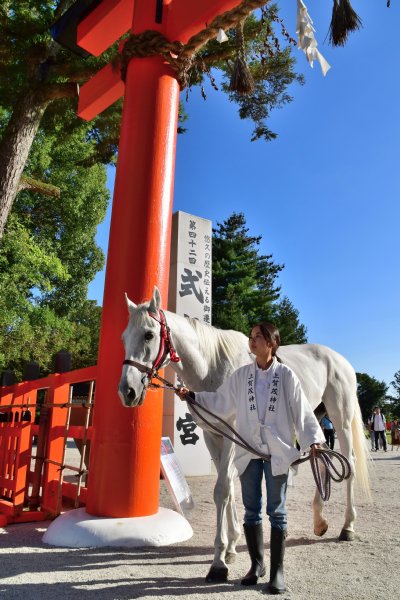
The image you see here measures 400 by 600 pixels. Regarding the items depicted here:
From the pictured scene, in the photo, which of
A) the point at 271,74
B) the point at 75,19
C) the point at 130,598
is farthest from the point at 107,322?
the point at 271,74

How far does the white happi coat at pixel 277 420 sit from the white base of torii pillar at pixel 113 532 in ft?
4.17

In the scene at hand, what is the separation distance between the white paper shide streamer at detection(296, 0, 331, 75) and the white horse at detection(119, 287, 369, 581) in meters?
2.77

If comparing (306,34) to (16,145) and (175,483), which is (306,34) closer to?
(175,483)

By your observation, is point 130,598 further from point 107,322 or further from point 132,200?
point 132,200

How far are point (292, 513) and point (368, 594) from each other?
9.38 feet

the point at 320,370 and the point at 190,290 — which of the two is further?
the point at 190,290

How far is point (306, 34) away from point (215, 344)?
3.10m

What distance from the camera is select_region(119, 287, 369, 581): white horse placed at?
3.10 m

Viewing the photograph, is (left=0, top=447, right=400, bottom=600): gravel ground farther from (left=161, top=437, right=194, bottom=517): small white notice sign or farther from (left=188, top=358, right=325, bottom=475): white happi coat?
(left=188, top=358, right=325, bottom=475): white happi coat

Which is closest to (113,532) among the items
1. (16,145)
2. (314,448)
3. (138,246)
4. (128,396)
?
(128,396)

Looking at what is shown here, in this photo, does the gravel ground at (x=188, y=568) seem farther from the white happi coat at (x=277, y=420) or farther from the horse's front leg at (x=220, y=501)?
the white happi coat at (x=277, y=420)

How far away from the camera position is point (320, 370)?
4.87 meters

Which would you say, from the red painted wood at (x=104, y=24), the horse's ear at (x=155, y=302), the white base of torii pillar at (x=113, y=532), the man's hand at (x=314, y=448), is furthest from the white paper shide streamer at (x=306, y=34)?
the white base of torii pillar at (x=113, y=532)

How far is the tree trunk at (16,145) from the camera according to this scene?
7070 millimetres
